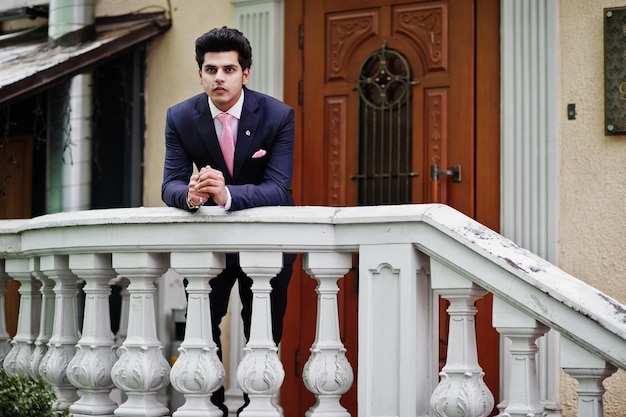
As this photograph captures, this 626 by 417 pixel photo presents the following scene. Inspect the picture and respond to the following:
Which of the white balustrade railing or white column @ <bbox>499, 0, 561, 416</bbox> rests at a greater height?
white column @ <bbox>499, 0, 561, 416</bbox>

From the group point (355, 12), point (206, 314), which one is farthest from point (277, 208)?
point (355, 12)

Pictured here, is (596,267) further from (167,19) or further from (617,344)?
(167,19)

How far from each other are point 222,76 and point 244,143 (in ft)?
0.88

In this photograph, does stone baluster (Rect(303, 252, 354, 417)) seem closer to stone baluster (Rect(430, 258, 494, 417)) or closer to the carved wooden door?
stone baluster (Rect(430, 258, 494, 417))

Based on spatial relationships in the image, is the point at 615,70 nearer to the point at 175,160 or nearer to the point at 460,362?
the point at 175,160

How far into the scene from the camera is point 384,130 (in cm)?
667

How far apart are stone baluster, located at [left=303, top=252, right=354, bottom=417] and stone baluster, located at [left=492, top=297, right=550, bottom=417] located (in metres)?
0.58

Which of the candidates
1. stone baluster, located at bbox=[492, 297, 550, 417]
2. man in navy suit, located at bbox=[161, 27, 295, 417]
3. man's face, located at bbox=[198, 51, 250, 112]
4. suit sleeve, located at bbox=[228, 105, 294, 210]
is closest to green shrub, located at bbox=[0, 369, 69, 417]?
man in navy suit, located at bbox=[161, 27, 295, 417]

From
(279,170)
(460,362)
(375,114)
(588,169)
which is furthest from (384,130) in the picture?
→ (460,362)

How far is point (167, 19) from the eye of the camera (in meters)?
7.52

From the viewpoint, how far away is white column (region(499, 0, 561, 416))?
238 inches

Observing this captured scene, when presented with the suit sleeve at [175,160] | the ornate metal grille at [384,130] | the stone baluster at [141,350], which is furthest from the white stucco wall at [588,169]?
the stone baluster at [141,350]

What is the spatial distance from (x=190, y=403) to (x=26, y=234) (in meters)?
1.15

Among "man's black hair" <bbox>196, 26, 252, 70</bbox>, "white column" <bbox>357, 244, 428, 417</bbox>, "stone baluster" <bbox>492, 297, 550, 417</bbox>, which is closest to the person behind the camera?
"stone baluster" <bbox>492, 297, 550, 417</bbox>
